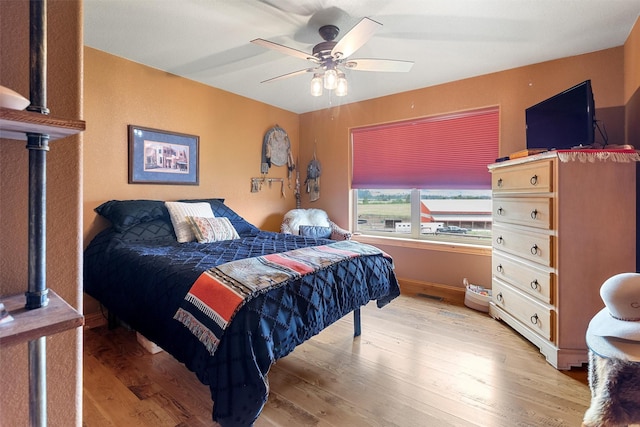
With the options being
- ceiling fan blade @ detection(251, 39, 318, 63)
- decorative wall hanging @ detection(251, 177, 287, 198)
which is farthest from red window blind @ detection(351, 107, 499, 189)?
ceiling fan blade @ detection(251, 39, 318, 63)

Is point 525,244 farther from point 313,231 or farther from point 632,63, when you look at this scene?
point 313,231

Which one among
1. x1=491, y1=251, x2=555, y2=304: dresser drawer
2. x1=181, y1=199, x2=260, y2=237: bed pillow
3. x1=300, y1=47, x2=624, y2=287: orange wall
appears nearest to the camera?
x1=491, y1=251, x2=555, y2=304: dresser drawer

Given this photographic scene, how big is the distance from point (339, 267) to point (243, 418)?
98 centimetres

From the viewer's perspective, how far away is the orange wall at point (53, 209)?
2.07 feet

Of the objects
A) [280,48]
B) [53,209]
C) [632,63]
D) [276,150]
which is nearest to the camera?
[53,209]

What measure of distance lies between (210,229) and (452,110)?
2858 mm

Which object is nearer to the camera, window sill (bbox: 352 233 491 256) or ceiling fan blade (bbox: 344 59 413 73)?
ceiling fan blade (bbox: 344 59 413 73)

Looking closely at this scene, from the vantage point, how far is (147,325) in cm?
179

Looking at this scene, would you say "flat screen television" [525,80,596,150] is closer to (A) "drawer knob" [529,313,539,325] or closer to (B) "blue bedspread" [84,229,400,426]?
(A) "drawer knob" [529,313,539,325]

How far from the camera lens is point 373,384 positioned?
191 centimetres

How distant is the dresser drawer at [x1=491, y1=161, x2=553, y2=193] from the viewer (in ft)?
7.17

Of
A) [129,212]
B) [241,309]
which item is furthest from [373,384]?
[129,212]

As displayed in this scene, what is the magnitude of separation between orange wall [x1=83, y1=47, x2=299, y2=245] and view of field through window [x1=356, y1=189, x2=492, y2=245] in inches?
49.3

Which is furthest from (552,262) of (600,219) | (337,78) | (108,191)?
(108,191)
